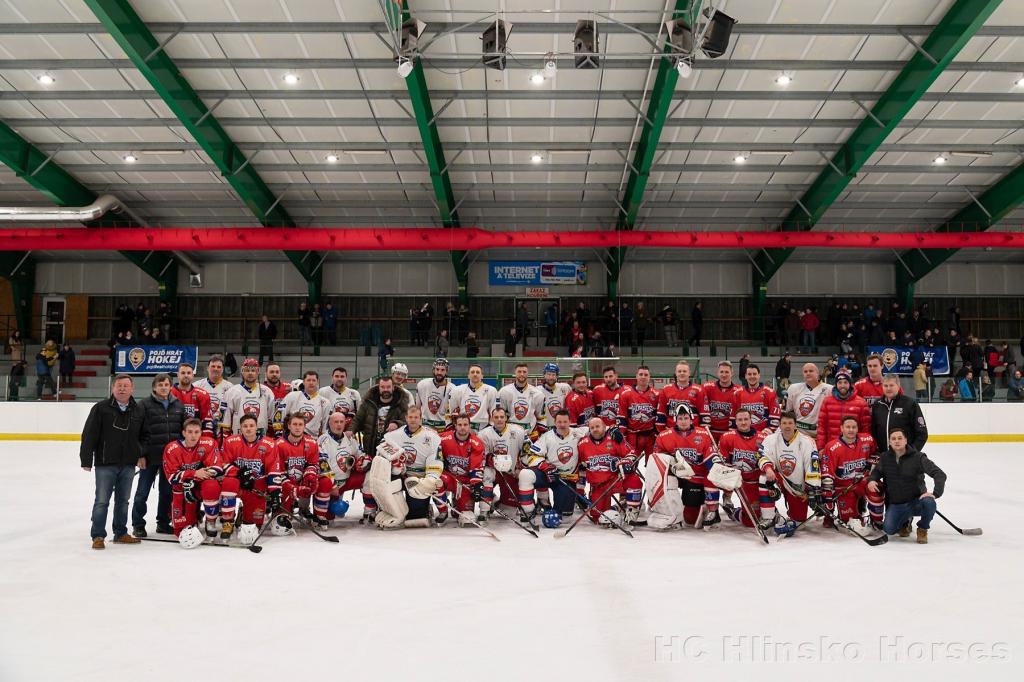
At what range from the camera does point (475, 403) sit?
897 cm

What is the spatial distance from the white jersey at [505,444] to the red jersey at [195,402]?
296 cm

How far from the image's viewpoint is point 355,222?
2273 centimetres

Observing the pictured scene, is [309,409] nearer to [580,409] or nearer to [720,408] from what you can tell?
[580,409]

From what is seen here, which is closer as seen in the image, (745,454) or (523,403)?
(745,454)

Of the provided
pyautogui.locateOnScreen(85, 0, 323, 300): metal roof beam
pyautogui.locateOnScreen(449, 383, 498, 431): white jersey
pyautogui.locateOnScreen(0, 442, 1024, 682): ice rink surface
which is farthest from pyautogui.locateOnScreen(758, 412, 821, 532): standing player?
pyautogui.locateOnScreen(85, 0, 323, 300): metal roof beam

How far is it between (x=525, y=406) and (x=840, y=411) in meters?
3.63

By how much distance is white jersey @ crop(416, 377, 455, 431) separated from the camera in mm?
9055

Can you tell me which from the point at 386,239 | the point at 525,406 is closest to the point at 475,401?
the point at 525,406

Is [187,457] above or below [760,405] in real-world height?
below

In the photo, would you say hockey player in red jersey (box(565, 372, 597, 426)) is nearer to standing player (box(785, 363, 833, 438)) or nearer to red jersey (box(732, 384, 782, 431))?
red jersey (box(732, 384, 782, 431))

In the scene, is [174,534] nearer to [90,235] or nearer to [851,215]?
[90,235]

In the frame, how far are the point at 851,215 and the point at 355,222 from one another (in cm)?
1561

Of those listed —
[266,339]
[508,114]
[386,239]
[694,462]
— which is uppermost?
[508,114]

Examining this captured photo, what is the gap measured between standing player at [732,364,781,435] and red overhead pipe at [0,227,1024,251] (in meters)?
12.5
